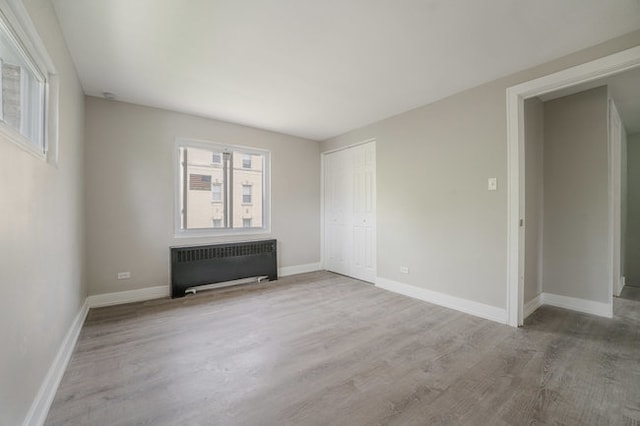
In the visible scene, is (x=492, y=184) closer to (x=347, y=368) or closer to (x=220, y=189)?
(x=347, y=368)

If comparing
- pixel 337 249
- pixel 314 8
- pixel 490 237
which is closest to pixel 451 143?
pixel 490 237

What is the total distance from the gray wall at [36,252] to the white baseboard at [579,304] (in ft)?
15.2

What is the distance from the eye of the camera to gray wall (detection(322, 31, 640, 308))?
2.69m

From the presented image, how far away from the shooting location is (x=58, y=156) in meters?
1.92

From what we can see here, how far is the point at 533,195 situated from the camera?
3066 mm

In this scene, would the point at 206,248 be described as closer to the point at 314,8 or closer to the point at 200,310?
the point at 200,310

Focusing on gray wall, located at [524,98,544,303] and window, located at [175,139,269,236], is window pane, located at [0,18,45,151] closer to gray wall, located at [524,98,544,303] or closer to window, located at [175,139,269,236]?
window, located at [175,139,269,236]

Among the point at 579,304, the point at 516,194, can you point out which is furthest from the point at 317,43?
the point at 579,304

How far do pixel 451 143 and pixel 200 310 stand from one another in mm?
3575

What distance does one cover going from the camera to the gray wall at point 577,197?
112 inches

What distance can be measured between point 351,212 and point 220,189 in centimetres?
221

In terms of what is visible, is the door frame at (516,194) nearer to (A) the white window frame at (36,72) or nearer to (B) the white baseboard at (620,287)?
(B) the white baseboard at (620,287)

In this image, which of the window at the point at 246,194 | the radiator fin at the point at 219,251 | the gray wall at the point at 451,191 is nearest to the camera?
the gray wall at the point at 451,191

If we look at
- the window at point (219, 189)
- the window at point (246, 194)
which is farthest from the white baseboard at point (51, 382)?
the window at point (246, 194)
